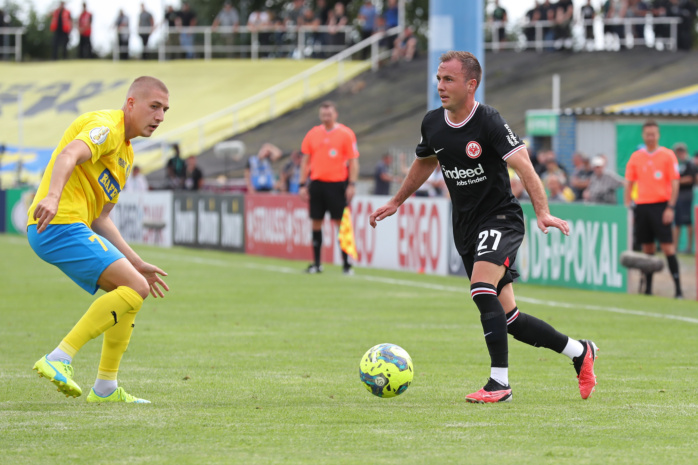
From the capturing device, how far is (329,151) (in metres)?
18.0

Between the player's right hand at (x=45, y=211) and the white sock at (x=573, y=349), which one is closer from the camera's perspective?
the player's right hand at (x=45, y=211)

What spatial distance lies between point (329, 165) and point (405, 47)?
2464 cm

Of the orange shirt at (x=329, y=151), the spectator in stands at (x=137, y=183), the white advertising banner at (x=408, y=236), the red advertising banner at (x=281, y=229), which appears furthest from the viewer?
the spectator in stands at (x=137, y=183)

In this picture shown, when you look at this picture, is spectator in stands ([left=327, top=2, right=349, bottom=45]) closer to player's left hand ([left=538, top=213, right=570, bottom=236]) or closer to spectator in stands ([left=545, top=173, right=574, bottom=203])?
spectator in stands ([left=545, top=173, right=574, bottom=203])

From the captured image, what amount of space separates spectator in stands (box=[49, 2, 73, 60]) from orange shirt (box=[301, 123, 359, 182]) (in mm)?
33678

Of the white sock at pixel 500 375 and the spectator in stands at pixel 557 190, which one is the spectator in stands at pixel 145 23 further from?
the white sock at pixel 500 375

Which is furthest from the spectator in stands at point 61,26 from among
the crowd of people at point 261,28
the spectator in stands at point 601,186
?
the spectator in stands at point 601,186

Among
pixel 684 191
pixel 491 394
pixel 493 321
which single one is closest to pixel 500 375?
pixel 491 394

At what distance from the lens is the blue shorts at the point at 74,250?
6.88 metres

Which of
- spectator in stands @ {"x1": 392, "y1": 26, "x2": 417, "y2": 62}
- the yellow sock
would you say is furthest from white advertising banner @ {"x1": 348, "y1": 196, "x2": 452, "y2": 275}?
spectator in stands @ {"x1": 392, "y1": 26, "x2": 417, "y2": 62}

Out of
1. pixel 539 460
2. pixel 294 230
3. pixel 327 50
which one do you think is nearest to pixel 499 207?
pixel 539 460

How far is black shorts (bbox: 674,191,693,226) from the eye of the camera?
22.2 meters

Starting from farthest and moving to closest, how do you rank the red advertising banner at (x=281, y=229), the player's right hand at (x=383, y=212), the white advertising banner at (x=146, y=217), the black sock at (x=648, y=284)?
the white advertising banner at (x=146, y=217) < the red advertising banner at (x=281, y=229) < the black sock at (x=648, y=284) < the player's right hand at (x=383, y=212)

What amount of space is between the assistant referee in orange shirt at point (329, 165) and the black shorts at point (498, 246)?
10339mm
